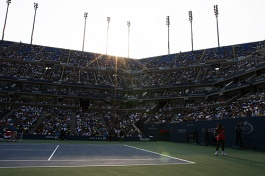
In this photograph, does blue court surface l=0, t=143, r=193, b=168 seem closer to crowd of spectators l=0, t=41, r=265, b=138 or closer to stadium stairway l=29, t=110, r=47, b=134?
crowd of spectators l=0, t=41, r=265, b=138

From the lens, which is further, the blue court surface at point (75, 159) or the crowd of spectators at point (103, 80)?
the crowd of spectators at point (103, 80)

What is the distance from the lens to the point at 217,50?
63219 mm

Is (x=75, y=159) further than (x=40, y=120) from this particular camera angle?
No

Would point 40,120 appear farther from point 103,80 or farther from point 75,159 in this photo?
point 75,159

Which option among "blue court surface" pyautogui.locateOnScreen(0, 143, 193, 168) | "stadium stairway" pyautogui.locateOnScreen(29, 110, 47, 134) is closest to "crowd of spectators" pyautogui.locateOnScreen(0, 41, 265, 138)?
"stadium stairway" pyautogui.locateOnScreen(29, 110, 47, 134)

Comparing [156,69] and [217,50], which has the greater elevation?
[217,50]

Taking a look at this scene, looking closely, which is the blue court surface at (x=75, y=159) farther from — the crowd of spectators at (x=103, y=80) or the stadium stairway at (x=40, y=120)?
the stadium stairway at (x=40, y=120)

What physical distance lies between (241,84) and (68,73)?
39.6m

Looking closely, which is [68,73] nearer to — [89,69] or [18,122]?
[89,69]

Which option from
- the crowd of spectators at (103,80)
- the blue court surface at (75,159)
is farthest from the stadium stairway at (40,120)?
the blue court surface at (75,159)

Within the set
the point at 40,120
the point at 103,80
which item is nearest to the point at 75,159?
the point at 40,120

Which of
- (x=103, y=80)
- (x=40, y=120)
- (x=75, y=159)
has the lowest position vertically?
(x=75, y=159)

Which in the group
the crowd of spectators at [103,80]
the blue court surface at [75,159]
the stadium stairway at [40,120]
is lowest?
the blue court surface at [75,159]

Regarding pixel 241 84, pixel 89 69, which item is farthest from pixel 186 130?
pixel 89 69
